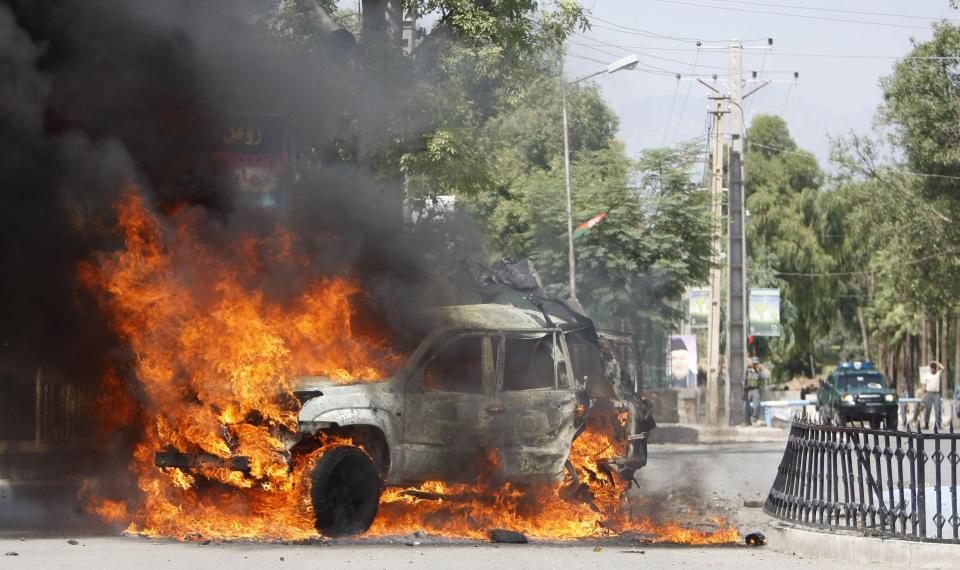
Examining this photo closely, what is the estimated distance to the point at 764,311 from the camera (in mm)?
50656

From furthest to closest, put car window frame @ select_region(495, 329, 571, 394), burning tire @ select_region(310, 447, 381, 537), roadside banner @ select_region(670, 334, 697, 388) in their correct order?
1. roadside banner @ select_region(670, 334, 697, 388)
2. car window frame @ select_region(495, 329, 571, 394)
3. burning tire @ select_region(310, 447, 381, 537)

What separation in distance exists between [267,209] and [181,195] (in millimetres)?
803

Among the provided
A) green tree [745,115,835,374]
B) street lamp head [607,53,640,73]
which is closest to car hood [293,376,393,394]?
street lamp head [607,53,640,73]

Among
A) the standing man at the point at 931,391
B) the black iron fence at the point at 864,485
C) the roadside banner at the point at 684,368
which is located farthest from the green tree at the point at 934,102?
the black iron fence at the point at 864,485

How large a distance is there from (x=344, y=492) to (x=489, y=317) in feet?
7.22

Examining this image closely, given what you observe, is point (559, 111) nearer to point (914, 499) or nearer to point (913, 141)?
point (913, 141)

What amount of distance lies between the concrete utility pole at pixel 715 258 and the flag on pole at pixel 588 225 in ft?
10.6

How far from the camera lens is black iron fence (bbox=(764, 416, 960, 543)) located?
363 inches

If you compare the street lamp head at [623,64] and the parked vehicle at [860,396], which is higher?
the street lamp head at [623,64]

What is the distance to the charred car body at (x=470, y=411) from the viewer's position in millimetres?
10055

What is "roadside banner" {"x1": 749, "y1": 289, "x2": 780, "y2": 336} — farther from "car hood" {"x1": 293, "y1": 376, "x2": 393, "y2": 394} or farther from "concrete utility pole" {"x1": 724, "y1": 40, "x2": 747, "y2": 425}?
"car hood" {"x1": 293, "y1": 376, "x2": 393, "y2": 394}

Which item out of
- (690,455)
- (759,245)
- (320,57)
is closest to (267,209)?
(320,57)

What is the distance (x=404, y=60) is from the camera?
1981cm

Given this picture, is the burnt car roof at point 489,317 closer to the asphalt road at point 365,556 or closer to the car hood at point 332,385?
the car hood at point 332,385
